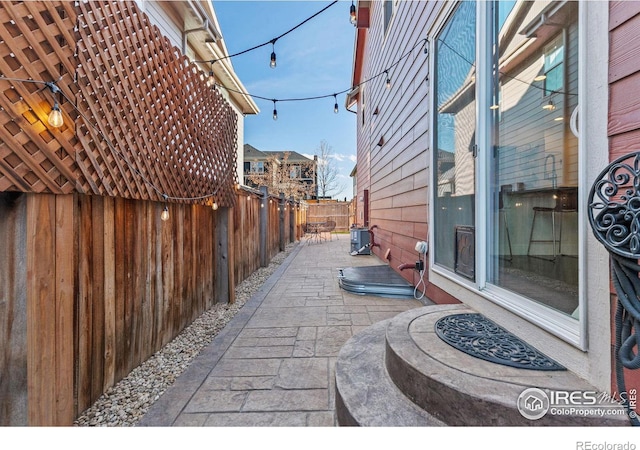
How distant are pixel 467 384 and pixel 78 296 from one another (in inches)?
79.2

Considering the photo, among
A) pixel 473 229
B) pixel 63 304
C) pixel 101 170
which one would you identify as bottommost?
pixel 63 304

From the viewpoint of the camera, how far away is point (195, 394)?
176cm

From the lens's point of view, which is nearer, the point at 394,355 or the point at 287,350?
the point at 394,355

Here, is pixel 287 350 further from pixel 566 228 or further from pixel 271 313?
pixel 566 228

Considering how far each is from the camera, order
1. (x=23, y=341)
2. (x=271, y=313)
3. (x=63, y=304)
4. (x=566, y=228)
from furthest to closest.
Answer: (x=271, y=313) < (x=566, y=228) < (x=63, y=304) < (x=23, y=341)

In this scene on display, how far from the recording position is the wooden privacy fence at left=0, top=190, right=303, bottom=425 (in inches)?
53.5

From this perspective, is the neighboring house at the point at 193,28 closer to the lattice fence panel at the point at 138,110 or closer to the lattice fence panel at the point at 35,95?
the lattice fence panel at the point at 138,110

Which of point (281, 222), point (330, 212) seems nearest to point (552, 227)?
point (281, 222)

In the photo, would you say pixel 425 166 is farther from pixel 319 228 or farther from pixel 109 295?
pixel 319 228

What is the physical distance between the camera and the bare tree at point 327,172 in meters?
21.2

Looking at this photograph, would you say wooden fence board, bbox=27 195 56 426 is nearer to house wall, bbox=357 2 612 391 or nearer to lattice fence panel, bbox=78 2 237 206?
lattice fence panel, bbox=78 2 237 206

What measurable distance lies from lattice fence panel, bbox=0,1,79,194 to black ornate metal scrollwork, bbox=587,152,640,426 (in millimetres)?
2357
